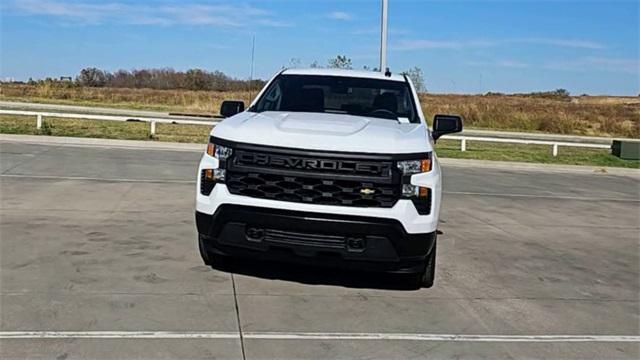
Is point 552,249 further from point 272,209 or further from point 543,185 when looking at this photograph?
point 543,185

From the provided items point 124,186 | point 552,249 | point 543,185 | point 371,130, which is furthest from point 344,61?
point 371,130

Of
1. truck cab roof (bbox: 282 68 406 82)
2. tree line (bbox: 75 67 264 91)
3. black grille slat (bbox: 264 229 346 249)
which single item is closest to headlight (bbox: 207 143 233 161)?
black grille slat (bbox: 264 229 346 249)

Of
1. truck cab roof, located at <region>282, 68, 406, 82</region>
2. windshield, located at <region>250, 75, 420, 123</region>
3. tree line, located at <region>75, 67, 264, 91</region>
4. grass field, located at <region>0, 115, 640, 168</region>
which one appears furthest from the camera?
tree line, located at <region>75, 67, 264, 91</region>

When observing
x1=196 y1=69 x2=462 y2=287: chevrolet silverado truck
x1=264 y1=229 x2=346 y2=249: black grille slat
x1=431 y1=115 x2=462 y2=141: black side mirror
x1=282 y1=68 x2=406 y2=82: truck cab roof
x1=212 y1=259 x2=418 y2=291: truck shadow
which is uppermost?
x1=282 y1=68 x2=406 y2=82: truck cab roof

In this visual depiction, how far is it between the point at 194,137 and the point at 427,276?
1821cm

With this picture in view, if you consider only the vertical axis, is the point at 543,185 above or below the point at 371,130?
below

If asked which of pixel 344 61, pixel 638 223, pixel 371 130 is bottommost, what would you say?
pixel 638 223

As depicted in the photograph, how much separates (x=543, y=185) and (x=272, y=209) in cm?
1233

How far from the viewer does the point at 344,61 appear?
29.4 metres

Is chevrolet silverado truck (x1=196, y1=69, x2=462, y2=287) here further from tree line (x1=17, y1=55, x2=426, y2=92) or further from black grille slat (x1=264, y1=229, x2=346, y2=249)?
tree line (x1=17, y1=55, x2=426, y2=92)

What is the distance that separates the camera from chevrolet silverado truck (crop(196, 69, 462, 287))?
5352 millimetres

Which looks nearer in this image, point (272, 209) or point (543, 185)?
point (272, 209)

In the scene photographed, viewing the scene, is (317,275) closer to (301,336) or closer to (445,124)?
(301,336)

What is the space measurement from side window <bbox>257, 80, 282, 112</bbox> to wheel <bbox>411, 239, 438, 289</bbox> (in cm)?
216
